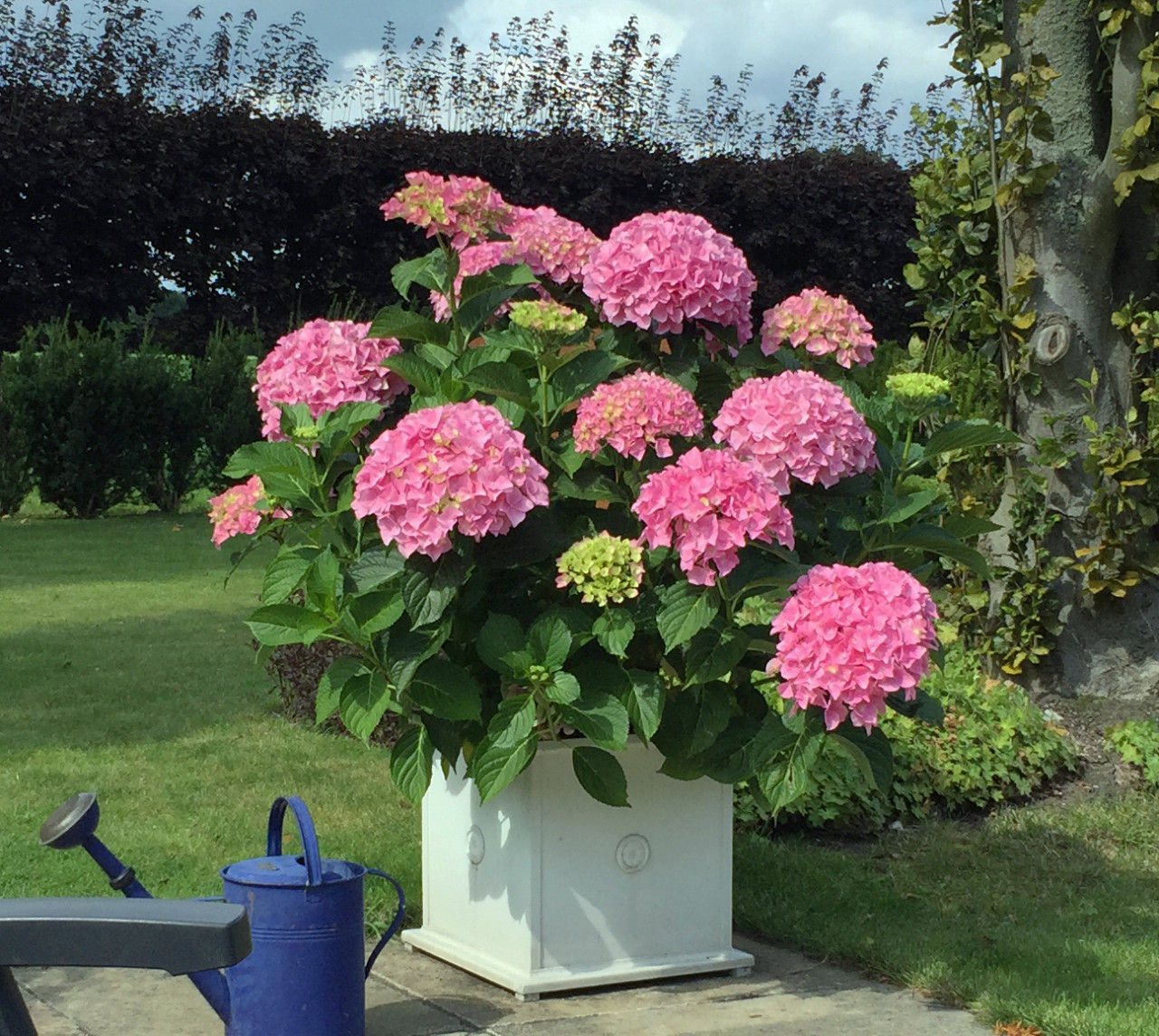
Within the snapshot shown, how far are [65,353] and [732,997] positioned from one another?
34.6 feet

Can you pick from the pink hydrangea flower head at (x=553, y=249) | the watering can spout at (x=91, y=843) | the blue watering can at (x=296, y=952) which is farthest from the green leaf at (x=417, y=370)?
the watering can spout at (x=91, y=843)

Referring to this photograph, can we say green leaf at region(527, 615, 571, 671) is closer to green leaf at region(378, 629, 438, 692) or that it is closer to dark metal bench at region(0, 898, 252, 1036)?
green leaf at region(378, 629, 438, 692)

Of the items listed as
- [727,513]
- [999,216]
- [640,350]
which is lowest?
[727,513]

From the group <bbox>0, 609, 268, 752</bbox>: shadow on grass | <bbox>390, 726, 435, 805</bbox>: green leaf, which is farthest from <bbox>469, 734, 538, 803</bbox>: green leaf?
<bbox>0, 609, 268, 752</bbox>: shadow on grass

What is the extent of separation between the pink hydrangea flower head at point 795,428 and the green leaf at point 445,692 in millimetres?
739

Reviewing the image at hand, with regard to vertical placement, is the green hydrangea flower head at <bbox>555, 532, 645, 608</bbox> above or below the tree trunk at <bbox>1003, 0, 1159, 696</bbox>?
below

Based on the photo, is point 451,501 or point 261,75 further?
point 261,75

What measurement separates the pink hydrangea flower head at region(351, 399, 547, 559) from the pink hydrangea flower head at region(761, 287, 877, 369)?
34.0 inches

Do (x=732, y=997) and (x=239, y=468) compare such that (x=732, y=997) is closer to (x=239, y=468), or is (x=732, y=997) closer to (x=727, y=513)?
(x=727, y=513)

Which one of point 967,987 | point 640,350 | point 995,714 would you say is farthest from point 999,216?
point 967,987

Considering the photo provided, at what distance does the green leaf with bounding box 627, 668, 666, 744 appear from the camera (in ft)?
10.6

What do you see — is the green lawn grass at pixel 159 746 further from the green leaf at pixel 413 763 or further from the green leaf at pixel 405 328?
the green leaf at pixel 405 328

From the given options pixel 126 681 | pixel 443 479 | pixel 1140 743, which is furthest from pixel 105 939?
pixel 126 681

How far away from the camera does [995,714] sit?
213 inches
